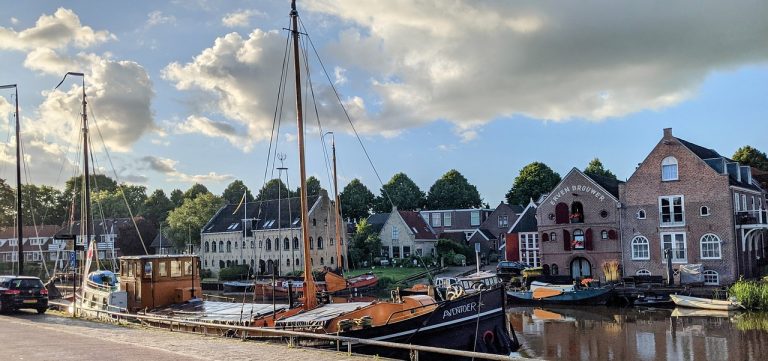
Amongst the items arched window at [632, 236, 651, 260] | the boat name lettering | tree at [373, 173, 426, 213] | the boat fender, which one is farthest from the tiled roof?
the boat name lettering

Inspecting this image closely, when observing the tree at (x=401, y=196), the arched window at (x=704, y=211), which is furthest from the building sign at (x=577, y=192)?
the tree at (x=401, y=196)

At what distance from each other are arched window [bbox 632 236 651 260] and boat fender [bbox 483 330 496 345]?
3176cm

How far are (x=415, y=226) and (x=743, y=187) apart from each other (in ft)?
120

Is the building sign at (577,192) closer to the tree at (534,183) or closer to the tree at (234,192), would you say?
the tree at (534,183)

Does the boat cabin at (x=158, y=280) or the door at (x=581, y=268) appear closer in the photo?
the boat cabin at (x=158, y=280)

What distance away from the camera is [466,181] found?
99188 mm

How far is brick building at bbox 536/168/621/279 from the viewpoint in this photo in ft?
160

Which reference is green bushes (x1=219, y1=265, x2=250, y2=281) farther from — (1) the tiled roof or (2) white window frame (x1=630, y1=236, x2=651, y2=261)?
(2) white window frame (x1=630, y1=236, x2=651, y2=261)

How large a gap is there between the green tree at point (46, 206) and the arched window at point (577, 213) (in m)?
91.2

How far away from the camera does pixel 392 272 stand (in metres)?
60.1

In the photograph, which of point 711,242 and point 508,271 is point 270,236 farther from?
point 711,242

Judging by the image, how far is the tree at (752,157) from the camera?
7062 centimetres

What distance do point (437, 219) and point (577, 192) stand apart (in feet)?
106

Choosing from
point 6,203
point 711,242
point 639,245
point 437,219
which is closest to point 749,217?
point 711,242
